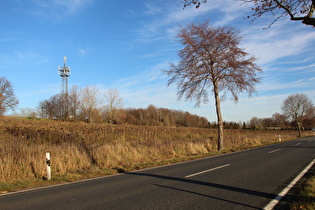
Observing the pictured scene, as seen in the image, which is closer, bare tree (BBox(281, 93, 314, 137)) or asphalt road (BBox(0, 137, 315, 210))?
asphalt road (BBox(0, 137, 315, 210))

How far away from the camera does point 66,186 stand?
24.4 ft

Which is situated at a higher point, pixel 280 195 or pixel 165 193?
pixel 165 193

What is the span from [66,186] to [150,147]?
8349 mm

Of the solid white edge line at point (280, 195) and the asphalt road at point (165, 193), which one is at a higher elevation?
the asphalt road at point (165, 193)

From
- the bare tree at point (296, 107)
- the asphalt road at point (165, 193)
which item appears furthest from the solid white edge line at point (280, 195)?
the bare tree at point (296, 107)

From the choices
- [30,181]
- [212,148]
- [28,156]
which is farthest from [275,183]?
[212,148]

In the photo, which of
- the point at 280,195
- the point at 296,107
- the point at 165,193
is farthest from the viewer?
the point at 296,107

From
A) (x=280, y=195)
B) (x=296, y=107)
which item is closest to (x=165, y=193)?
(x=280, y=195)

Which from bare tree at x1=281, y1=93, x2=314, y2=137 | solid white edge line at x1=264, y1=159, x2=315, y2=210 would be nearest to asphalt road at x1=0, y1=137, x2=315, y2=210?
solid white edge line at x1=264, y1=159, x2=315, y2=210

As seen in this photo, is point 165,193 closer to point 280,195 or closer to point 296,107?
point 280,195

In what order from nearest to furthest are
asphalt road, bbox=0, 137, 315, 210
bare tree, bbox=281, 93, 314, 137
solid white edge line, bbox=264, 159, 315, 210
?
solid white edge line, bbox=264, 159, 315, 210
asphalt road, bbox=0, 137, 315, 210
bare tree, bbox=281, 93, 314, 137

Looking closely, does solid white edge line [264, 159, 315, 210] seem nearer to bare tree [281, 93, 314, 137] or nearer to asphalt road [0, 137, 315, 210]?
asphalt road [0, 137, 315, 210]

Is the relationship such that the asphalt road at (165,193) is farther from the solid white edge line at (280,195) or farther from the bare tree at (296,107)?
the bare tree at (296,107)

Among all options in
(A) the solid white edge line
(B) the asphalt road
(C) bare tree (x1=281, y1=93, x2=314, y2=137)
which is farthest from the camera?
(C) bare tree (x1=281, y1=93, x2=314, y2=137)
